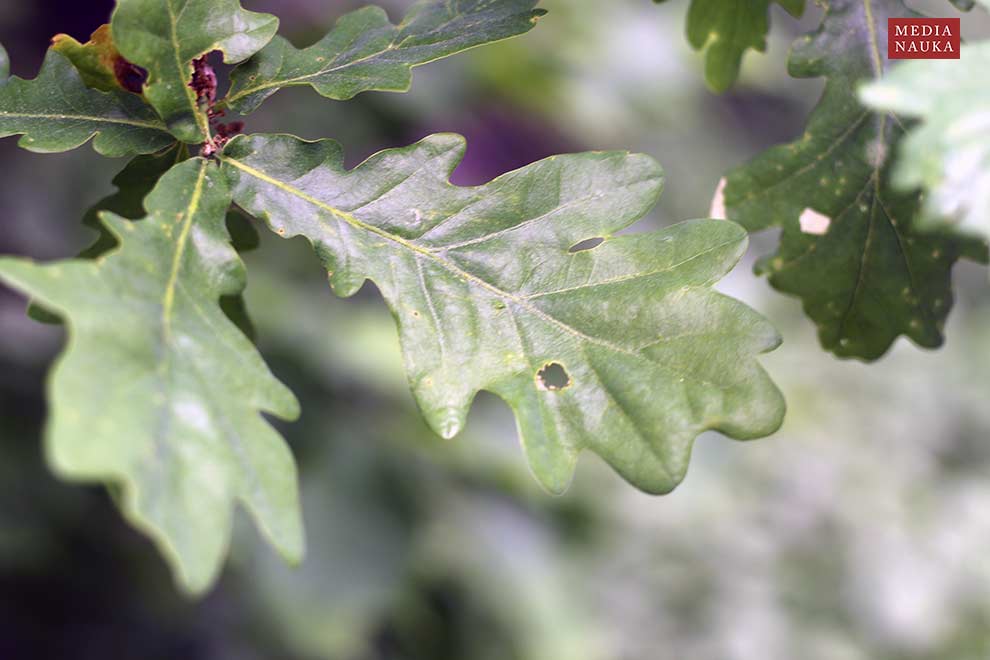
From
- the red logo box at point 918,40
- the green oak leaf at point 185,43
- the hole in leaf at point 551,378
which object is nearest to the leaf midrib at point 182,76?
the green oak leaf at point 185,43

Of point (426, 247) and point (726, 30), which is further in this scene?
point (726, 30)

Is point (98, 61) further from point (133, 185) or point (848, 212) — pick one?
point (848, 212)

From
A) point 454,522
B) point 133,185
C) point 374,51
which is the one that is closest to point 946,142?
point 374,51

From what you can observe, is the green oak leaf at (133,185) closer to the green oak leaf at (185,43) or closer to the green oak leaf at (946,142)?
the green oak leaf at (185,43)

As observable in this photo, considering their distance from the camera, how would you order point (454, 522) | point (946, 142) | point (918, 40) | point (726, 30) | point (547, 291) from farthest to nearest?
1. point (454, 522)
2. point (726, 30)
3. point (918, 40)
4. point (547, 291)
5. point (946, 142)

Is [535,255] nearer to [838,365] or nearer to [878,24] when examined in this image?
[878,24]

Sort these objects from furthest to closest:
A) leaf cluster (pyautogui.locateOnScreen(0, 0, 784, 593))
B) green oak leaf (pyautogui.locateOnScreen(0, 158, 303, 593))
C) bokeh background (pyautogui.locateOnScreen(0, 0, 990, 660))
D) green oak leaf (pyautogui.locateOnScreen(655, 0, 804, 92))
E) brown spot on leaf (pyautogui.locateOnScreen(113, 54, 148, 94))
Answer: bokeh background (pyautogui.locateOnScreen(0, 0, 990, 660)) < green oak leaf (pyautogui.locateOnScreen(655, 0, 804, 92)) < brown spot on leaf (pyautogui.locateOnScreen(113, 54, 148, 94)) < leaf cluster (pyautogui.locateOnScreen(0, 0, 784, 593)) < green oak leaf (pyautogui.locateOnScreen(0, 158, 303, 593))

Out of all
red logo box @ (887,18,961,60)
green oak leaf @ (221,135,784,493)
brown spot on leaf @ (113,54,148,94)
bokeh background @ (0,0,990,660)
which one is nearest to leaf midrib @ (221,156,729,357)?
green oak leaf @ (221,135,784,493)

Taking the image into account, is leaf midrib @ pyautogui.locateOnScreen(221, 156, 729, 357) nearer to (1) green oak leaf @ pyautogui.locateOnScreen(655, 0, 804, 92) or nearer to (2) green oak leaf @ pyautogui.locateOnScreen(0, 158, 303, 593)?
(2) green oak leaf @ pyautogui.locateOnScreen(0, 158, 303, 593)
